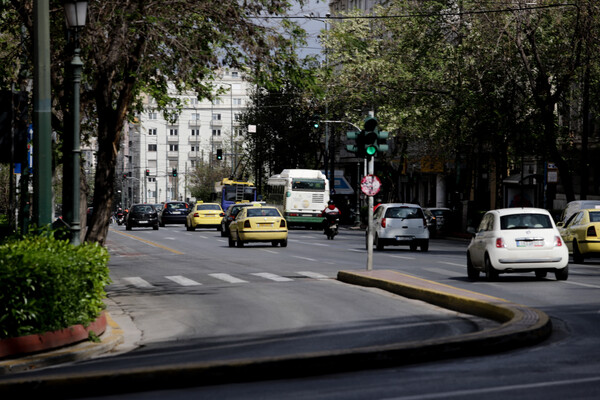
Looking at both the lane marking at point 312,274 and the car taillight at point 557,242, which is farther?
the lane marking at point 312,274

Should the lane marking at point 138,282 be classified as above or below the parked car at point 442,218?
below

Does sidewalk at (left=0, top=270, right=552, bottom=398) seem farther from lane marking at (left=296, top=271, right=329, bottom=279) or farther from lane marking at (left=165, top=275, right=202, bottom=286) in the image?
lane marking at (left=296, top=271, right=329, bottom=279)

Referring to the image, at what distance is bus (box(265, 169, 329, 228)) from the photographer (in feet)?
220

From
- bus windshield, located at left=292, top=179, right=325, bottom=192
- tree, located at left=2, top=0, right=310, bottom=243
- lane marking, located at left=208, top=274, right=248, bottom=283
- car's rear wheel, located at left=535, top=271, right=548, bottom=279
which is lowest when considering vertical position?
lane marking, located at left=208, top=274, right=248, bottom=283

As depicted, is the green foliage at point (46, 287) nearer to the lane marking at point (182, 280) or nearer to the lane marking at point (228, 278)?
the lane marking at point (182, 280)

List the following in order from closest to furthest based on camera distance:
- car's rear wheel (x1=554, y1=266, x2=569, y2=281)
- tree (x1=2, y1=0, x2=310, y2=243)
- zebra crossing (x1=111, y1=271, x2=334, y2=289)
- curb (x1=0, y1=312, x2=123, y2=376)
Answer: curb (x1=0, y1=312, x2=123, y2=376)
tree (x1=2, y1=0, x2=310, y2=243)
car's rear wheel (x1=554, y1=266, x2=569, y2=281)
zebra crossing (x1=111, y1=271, x2=334, y2=289)

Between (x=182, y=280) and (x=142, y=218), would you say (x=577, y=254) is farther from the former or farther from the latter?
(x=142, y=218)

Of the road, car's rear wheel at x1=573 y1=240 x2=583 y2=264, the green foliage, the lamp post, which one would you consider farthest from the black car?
the green foliage

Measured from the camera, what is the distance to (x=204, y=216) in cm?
6147

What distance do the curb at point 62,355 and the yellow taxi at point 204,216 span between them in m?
48.0

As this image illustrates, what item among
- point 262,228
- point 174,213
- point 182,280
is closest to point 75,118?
point 182,280

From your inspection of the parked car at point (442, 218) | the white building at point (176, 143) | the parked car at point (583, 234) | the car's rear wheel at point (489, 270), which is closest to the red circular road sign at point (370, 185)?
the car's rear wheel at point (489, 270)

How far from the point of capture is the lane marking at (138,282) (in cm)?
2255

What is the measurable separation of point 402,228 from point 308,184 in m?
30.5
